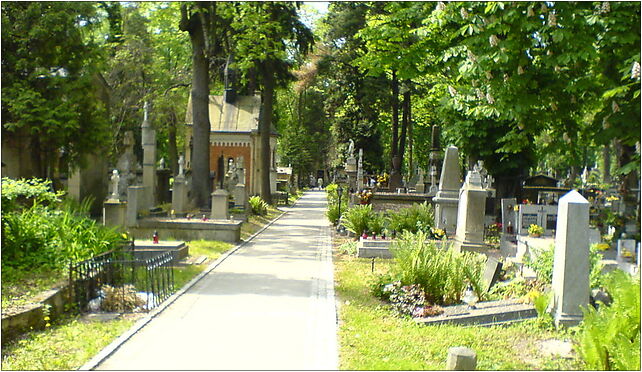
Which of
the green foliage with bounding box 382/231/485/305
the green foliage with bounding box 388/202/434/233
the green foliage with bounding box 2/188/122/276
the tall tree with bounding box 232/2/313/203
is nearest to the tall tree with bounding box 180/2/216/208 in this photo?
the tall tree with bounding box 232/2/313/203

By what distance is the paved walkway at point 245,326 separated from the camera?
655cm

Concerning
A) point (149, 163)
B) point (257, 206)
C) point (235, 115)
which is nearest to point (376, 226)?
point (149, 163)

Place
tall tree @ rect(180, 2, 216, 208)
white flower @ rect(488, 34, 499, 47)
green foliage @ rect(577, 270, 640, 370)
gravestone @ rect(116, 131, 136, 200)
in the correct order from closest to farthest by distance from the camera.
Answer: green foliage @ rect(577, 270, 640, 370) < white flower @ rect(488, 34, 499, 47) < tall tree @ rect(180, 2, 216, 208) < gravestone @ rect(116, 131, 136, 200)

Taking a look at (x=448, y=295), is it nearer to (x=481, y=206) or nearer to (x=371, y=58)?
(x=481, y=206)

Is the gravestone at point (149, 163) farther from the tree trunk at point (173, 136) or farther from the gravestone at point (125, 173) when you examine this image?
the tree trunk at point (173, 136)

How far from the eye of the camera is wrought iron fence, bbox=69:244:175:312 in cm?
883

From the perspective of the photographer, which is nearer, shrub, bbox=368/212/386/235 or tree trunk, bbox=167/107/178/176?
shrub, bbox=368/212/386/235

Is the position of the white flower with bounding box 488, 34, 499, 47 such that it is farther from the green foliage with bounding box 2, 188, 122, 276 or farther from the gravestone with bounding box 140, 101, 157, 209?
the gravestone with bounding box 140, 101, 157, 209

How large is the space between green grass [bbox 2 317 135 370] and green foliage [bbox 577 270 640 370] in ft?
16.9

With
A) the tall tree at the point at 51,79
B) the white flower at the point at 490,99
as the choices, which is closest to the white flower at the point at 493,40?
the white flower at the point at 490,99

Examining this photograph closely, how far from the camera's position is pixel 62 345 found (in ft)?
23.0

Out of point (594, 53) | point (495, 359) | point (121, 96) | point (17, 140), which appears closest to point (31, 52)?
point (17, 140)

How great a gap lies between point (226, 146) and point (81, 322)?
34221 millimetres

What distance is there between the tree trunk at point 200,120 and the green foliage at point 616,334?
17.6 m
